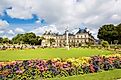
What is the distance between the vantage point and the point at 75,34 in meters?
155

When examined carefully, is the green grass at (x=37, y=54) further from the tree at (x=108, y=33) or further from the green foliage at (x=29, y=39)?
the green foliage at (x=29, y=39)

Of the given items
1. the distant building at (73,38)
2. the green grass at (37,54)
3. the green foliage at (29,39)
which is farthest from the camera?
the distant building at (73,38)

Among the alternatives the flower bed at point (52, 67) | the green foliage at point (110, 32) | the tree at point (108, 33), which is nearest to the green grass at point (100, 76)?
the flower bed at point (52, 67)

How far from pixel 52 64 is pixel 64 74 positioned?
0.93 metres

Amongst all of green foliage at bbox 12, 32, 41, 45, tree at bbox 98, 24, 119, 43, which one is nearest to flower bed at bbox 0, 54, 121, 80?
tree at bbox 98, 24, 119, 43

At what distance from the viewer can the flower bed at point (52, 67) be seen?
527 inches

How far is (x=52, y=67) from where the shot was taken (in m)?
14.8

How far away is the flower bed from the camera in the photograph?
43.9ft

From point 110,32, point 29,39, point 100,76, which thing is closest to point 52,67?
point 100,76

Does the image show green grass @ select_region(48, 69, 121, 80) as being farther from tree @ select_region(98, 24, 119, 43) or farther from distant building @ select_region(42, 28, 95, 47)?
distant building @ select_region(42, 28, 95, 47)

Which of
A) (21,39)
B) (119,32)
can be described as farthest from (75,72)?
(21,39)

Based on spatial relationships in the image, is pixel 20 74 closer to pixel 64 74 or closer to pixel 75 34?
pixel 64 74

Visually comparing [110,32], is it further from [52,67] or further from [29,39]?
[52,67]

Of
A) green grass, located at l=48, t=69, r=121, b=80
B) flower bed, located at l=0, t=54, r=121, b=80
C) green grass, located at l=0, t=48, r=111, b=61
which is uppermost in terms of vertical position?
green grass, located at l=0, t=48, r=111, b=61
